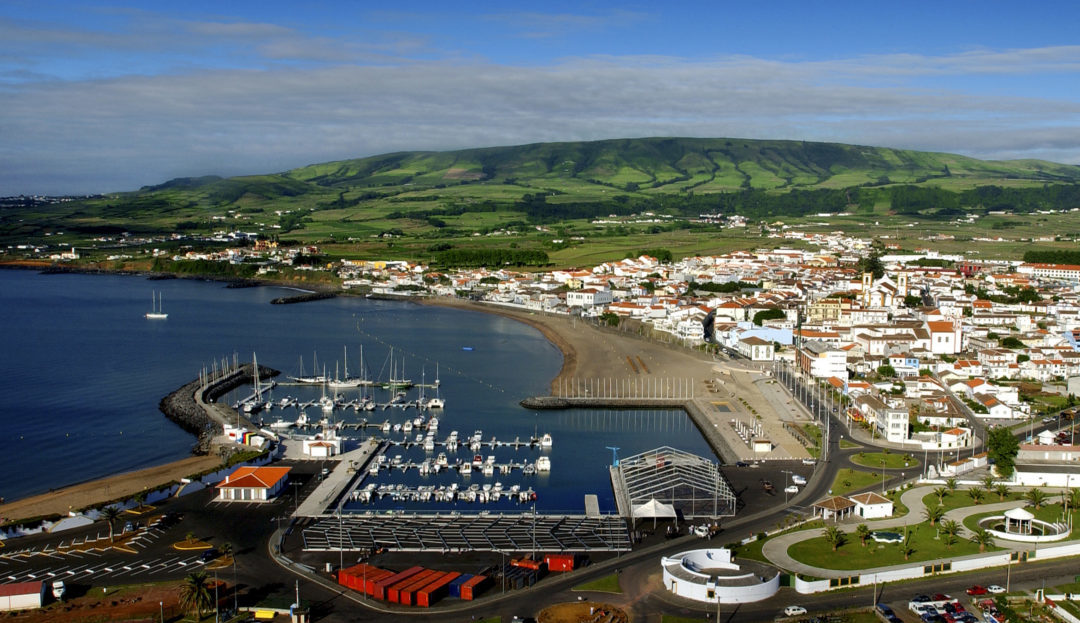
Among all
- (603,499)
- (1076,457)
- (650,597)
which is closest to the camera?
(650,597)

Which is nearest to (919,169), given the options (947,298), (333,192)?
(333,192)

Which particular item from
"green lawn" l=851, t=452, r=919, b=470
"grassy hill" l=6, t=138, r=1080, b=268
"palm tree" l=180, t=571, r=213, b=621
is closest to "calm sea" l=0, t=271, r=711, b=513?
"green lawn" l=851, t=452, r=919, b=470

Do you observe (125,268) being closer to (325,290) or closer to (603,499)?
(325,290)

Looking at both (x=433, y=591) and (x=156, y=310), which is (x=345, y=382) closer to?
(x=433, y=591)

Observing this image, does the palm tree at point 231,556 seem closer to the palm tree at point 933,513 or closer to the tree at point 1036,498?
the palm tree at point 933,513

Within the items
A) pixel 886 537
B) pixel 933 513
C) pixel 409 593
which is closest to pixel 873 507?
pixel 933 513
